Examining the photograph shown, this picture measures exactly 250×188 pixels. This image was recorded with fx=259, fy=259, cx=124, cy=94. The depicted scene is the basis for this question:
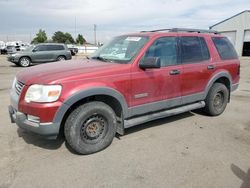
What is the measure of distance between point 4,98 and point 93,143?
15.6 ft

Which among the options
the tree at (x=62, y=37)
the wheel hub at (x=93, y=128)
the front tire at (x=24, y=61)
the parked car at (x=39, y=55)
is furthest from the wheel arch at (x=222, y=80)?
the tree at (x=62, y=37)

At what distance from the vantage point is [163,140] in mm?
4516

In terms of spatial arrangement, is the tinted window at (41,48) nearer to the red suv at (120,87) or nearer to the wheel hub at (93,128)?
the red suv at (120,87)

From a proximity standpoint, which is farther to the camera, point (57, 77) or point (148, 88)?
point (148, 88)

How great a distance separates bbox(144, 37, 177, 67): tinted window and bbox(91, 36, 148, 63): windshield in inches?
7.8

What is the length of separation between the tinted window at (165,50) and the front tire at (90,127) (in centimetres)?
127

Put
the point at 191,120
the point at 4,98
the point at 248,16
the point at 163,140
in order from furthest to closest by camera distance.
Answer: the point at 248,16
the point at 4,98
the point at 191,120
the point at 163,140

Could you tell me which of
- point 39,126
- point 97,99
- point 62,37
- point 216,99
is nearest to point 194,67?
point 216,99

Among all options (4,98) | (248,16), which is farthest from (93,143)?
(248,16)

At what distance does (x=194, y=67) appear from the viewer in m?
5.15

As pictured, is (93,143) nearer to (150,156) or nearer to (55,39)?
(150,156)

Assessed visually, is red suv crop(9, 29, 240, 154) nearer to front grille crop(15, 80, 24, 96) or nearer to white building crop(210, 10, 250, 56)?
front grille crop(15, 80, 24, 96)

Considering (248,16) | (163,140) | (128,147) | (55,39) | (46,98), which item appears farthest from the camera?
(55,39)

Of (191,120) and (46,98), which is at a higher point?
(46,98)
